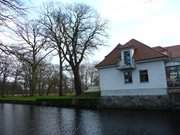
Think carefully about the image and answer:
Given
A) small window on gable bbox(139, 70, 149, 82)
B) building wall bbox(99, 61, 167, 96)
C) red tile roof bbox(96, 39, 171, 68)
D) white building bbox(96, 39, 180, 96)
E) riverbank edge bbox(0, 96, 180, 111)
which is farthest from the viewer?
small window on gable bbox(139, 70, 149, 82)

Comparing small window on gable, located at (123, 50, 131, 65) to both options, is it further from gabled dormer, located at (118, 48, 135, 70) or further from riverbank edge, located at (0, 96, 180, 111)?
riverbank edge, located at (0, 96, 180, 111)

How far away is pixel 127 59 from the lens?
21.8 m

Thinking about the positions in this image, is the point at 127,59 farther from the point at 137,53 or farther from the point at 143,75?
the point at 143,75

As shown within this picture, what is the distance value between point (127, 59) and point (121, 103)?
4.43 metres

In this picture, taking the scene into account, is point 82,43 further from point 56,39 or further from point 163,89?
point 163,89

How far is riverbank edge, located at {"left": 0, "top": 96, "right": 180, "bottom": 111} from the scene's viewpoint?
59.4 feet

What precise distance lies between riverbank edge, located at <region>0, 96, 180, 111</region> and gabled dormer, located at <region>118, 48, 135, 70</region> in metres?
3.11

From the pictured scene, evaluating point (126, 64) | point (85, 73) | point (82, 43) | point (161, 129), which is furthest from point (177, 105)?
point (85, 73)

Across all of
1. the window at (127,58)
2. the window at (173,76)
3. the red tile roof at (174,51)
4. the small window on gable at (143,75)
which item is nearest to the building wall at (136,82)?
the small window on gable at (143,75)

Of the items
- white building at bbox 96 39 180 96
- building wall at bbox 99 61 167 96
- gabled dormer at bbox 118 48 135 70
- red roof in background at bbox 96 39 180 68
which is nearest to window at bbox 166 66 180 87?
white building at bbox 96 39 180 96

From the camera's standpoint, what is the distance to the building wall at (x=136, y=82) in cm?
1959

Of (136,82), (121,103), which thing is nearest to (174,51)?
(136,82)

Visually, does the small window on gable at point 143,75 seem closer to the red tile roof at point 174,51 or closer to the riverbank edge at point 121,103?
the riverbank edge at point 121,103

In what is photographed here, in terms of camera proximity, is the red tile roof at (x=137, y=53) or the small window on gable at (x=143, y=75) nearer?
the red tile roof at (x=137, y=53)
